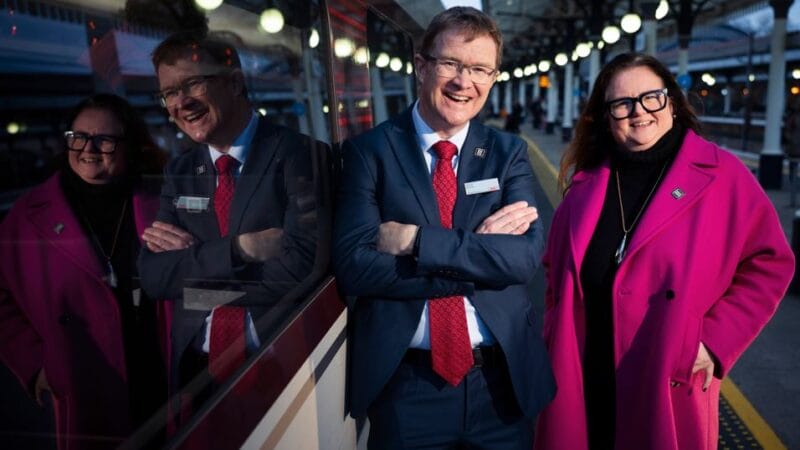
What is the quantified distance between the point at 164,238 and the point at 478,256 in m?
0.85

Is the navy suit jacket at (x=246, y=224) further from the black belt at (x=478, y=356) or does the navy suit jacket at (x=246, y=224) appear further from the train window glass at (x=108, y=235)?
the black belt at (x=478, y=356)

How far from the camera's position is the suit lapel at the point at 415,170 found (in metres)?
1.75

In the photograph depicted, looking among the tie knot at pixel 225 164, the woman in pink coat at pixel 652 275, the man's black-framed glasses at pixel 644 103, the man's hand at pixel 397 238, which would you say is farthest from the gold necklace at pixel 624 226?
the tie knot at pixel 225 164

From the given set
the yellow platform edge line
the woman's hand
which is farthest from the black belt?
the yellow platform edge line

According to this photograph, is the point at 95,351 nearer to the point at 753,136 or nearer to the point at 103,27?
the point at 103,27

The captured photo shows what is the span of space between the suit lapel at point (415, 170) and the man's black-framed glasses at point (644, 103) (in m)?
0.80

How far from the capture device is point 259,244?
1719mm

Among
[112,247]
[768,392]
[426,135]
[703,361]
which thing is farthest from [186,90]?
[768,392]

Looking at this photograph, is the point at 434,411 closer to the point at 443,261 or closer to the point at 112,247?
the point at 443,261

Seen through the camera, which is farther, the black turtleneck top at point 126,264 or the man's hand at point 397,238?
the man's hand at point 397,238

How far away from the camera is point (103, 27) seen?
4.91 feet

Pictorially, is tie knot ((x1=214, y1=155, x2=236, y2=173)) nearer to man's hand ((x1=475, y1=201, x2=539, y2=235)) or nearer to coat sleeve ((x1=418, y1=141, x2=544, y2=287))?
coat sleeve ((x1=418, y1=141, x2=544, y2=287))

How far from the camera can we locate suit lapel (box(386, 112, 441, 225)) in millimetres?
1751

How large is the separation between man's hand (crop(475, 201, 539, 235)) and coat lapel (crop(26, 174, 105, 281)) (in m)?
1.07
